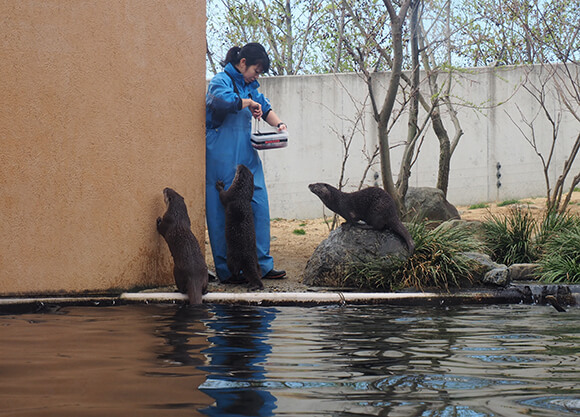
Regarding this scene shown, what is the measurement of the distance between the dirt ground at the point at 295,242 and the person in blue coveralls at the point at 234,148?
0.35 metres

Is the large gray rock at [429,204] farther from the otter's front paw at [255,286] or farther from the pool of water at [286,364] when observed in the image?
the pool of water at [286,364]

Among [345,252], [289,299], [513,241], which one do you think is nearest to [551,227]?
[513,241]

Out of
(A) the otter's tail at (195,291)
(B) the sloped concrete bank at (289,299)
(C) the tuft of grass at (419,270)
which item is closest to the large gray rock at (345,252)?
(C) the tuft of grass at (419,270)

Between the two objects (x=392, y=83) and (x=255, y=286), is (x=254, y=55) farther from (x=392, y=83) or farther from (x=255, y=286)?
(x=255, y=286)

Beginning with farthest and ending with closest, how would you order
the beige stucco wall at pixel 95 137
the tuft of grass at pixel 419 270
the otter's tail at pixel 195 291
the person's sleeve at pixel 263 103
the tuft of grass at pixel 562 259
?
the person's sleeve at pixel 263 103
the tuft of grass at pixel 562 259
the tuft of grass at pixel 419 270
the beige stucco wall at pixel 95 137
the otter's tail at pixel 195 291

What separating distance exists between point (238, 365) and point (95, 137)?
3683 mm

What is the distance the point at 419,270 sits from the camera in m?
6.82

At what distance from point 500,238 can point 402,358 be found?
17.2ft

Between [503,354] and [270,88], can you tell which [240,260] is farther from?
[270,88]

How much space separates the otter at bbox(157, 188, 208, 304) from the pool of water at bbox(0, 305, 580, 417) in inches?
27.0

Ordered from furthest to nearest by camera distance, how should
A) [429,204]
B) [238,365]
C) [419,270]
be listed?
[429,204], [419,270], [238,365]

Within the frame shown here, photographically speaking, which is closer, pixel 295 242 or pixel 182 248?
pixel 182 248

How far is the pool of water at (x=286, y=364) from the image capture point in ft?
8.55

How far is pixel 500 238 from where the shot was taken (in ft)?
27.9
